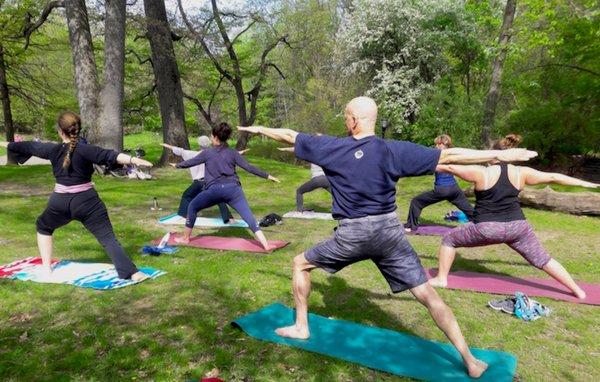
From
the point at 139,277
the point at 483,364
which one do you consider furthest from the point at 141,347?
the point at 483,364

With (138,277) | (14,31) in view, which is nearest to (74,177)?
(138,277)

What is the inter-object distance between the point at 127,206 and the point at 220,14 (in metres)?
19.0

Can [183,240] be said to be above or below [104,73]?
below

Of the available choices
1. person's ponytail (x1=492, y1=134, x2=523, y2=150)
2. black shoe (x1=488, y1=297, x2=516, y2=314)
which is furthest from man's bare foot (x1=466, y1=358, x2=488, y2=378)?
person's ponytail (x1=492, y1=134, x2=523, y2=150)

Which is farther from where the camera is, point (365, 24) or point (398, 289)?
point (365, 24)

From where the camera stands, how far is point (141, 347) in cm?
451

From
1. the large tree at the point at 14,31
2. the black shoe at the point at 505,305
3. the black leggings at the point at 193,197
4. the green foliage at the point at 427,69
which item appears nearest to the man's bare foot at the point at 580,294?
the black shoe at the point at 505,305

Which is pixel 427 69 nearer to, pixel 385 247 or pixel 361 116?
pixel 361 116

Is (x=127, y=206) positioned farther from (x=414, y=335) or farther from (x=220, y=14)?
(x=220, y=14)

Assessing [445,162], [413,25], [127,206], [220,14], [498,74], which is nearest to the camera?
[445,162]

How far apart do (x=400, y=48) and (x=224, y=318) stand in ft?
76.3

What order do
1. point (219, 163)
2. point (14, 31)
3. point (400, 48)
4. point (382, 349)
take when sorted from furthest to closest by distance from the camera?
point (400, 48), point (14, 31), point (219, 163), point (382, 349)

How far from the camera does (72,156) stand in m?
5.73

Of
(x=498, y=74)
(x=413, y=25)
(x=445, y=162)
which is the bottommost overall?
(x=445, y=162)
